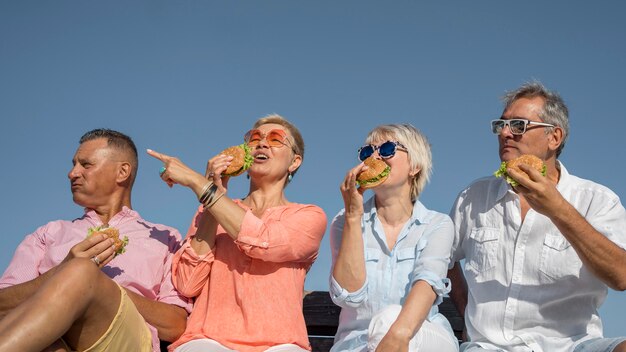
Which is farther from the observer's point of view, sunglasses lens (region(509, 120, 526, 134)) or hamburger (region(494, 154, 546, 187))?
sunglasses lens (region(509, 120, 526, 134))

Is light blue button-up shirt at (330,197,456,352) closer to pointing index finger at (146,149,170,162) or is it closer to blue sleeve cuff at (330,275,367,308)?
blue sleeve cuff at (330,275,367,308)

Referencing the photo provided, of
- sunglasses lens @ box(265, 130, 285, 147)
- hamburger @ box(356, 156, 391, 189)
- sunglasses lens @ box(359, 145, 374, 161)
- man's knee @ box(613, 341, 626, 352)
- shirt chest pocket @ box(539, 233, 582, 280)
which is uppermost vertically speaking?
sunglasses lens @ box(265, 130, 285, 147)

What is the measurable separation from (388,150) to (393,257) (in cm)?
90

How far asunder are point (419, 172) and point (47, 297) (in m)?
3.17

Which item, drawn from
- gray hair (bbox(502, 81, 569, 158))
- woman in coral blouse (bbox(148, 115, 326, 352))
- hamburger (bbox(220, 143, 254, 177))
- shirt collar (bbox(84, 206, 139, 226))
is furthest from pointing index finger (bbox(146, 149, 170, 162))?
gray hair (bbox(502, 81, 569, 158))

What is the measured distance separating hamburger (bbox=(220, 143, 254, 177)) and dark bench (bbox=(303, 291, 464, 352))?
164cm

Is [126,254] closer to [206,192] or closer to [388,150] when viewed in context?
[206,192]

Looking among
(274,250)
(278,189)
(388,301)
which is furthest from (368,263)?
(278,189)

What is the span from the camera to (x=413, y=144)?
20.4 ft

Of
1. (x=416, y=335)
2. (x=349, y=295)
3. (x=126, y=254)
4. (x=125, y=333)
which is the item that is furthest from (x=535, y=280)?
(x=126, y=254)

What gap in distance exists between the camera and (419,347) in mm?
5047

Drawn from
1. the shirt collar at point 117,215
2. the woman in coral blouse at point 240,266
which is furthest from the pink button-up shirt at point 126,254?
the woman in coral blouse at point 240,266

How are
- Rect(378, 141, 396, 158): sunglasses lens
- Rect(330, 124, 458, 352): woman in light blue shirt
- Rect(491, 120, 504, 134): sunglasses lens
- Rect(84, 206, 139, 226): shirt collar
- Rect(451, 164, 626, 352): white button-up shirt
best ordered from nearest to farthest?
Rect(330, 124, 458, 352): woman in light blue shirt → Rect(451, 164, 626, 352): white button-up shirt → Rect(378, 141, 396, 158): sunglasses lens → Rect(491, 120, 504, 134): sunglasses lens → Rect(84, 206, 139, 226): shirt collar

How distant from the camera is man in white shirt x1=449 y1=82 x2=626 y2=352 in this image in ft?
17.4
